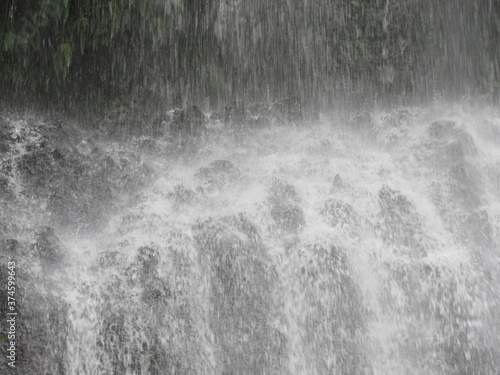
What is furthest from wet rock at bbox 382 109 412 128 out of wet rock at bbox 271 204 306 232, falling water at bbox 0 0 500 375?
wet rock at bbox 271 204 306 232

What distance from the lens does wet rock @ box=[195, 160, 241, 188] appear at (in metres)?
8.30

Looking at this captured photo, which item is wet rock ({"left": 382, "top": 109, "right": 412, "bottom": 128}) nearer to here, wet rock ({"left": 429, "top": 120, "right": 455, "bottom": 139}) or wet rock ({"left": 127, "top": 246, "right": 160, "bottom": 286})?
wet rock ({"left": 429, "top": 120, "right": 455, "bottom": 139})

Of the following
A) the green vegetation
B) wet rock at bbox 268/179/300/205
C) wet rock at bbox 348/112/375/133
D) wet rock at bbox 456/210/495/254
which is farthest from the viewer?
wet rock at bbox 348/112/375/133

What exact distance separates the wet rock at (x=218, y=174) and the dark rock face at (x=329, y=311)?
72.8 inches

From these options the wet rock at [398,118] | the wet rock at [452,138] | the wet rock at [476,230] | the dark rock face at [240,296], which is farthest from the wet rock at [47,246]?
the wet rock at [398,118]

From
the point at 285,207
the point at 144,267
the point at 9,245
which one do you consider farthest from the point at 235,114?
the point at 9,245

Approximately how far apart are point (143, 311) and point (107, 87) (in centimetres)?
498

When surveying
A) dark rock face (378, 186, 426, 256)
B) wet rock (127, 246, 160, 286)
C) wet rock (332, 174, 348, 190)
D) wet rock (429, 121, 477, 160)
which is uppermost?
wet rock (429, 121, 477, 160)

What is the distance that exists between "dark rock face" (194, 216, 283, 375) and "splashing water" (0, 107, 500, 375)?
0.05 feet

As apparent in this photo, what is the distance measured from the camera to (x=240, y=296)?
6527mm

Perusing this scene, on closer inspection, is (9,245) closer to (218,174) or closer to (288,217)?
(218,174)

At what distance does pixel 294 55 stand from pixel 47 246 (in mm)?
5949

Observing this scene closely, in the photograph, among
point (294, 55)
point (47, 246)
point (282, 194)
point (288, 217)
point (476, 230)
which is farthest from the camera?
point (294, 55)

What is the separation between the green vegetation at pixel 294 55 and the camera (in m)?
9.86
